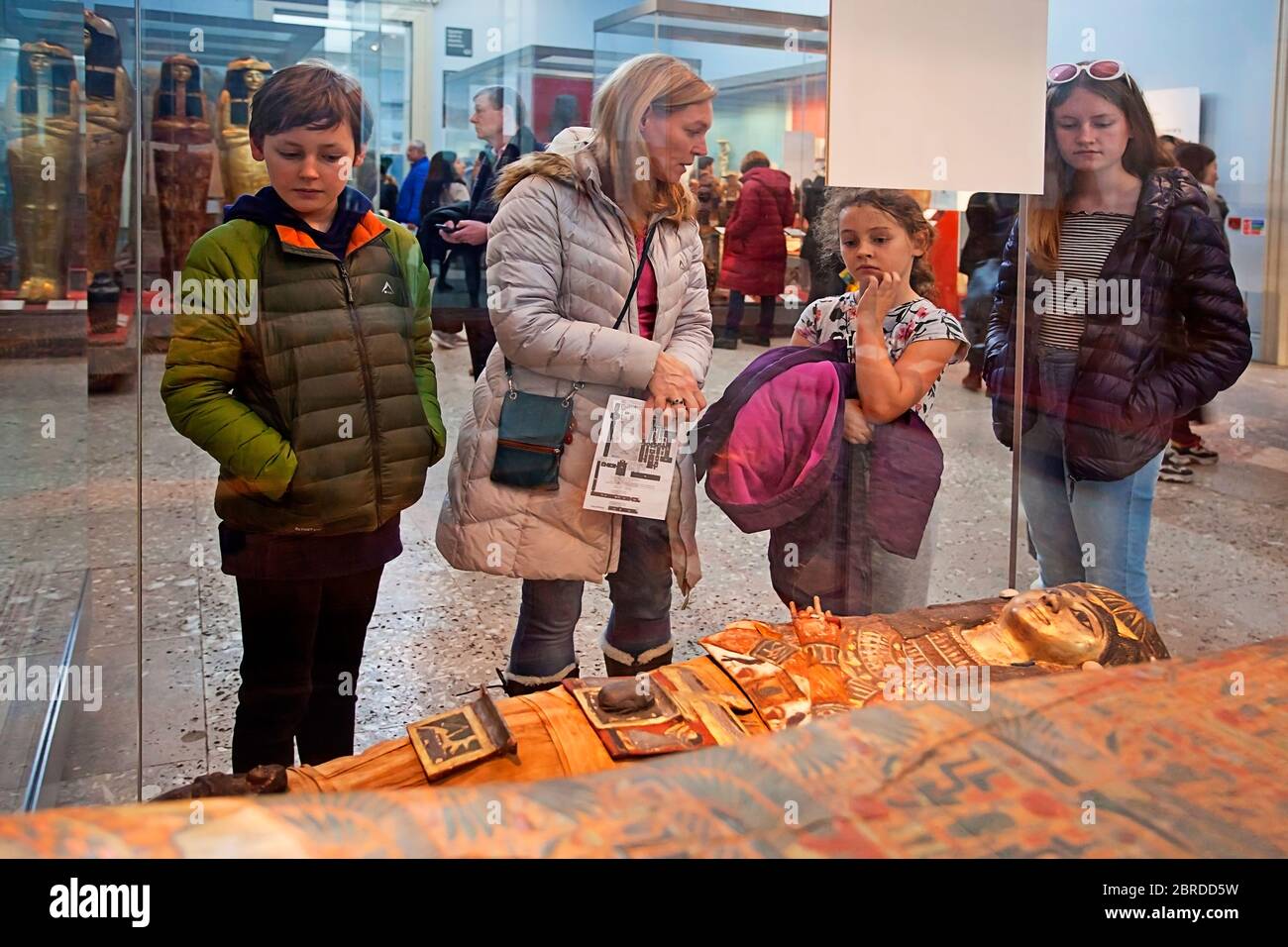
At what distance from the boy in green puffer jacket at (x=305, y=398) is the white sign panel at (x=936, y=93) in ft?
4.08

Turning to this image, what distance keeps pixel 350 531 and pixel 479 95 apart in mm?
1051

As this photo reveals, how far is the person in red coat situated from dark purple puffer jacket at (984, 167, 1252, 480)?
0.78m

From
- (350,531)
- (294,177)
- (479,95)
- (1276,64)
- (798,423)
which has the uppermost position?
(1276,64)

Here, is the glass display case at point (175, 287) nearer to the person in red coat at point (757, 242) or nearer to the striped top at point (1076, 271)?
the person in red coat at point (757, 242)

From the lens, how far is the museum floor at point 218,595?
2.50m

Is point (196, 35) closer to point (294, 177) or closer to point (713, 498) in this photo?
point (294, 177)

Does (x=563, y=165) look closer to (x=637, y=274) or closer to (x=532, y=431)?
(x=637, y=274)

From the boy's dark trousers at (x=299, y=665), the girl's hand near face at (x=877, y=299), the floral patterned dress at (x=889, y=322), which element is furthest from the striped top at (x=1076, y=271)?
the boy's dark trousers at (x=299, y=665)

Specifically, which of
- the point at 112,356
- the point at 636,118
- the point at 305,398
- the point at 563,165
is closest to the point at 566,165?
the point at 563,165

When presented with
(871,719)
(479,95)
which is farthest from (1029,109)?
(871,719)

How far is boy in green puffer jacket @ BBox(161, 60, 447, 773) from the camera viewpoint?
96.2 inches

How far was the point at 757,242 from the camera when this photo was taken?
3.04m

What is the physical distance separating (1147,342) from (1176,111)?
0.69m

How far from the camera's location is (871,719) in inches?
50.3
